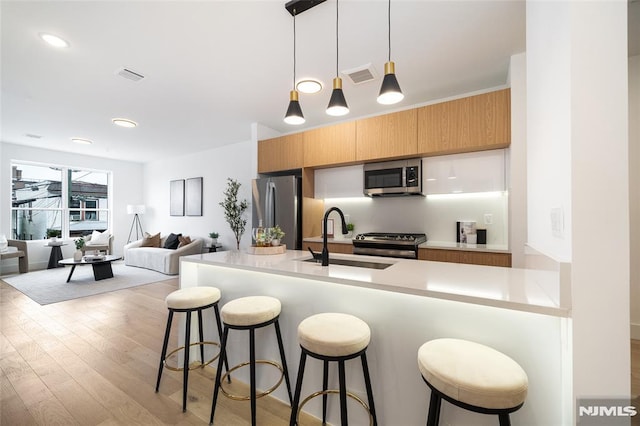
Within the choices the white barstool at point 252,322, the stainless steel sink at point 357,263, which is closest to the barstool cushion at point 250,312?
the white barstool at point 252,322

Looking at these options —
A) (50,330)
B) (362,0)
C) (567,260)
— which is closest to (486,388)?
(567,260)

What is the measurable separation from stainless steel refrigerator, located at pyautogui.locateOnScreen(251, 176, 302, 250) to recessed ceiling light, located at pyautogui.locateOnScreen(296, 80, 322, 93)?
125cm

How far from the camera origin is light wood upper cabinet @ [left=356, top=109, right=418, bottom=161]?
10.3ft

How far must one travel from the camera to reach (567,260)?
99cm

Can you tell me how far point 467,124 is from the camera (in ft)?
9.20

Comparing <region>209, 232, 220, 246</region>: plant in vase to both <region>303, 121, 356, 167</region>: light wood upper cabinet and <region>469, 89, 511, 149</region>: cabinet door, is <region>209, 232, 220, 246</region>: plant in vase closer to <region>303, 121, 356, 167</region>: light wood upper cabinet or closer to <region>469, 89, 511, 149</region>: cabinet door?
<region>303, 121, 356, 167</region>: light wood upper cabinet

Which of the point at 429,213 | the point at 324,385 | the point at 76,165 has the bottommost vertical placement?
the point at 324,385

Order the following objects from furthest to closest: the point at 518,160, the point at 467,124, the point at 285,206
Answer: the point at 285,206 < the point at 467,124 < the point at 518,160

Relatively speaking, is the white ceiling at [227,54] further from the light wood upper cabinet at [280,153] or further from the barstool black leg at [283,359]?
the barstool black leg at [283,359]

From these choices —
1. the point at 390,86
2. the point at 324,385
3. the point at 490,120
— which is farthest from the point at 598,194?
the point at 490,120

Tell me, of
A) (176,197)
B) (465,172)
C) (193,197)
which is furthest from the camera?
(176,197)

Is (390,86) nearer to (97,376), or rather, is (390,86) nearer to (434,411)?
(434,411)

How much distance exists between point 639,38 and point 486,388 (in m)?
3.45

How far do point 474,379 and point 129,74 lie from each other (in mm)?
3755
